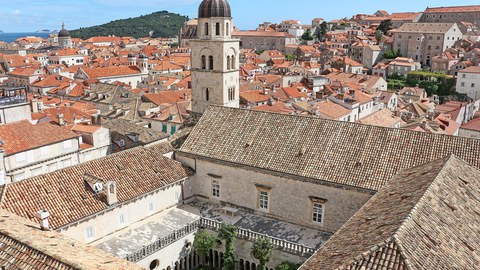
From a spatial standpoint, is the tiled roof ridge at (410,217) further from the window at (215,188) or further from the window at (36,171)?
the window at (36,171)

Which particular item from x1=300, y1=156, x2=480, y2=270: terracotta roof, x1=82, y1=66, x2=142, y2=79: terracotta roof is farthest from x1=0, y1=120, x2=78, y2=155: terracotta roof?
x1=82, y1=66, x2=142, y2=79: terracotta roof

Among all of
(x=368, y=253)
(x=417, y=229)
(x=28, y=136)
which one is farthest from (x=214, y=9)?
(x=368, y=253)

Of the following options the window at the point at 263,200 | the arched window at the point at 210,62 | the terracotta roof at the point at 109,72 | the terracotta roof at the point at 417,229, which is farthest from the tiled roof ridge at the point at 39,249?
the terracotta roof at the point at 109,72

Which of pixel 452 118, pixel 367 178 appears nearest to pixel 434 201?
pixel 367 178

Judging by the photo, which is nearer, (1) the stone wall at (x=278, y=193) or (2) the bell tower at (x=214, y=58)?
(1) the stone wall at (x=278, y=193)

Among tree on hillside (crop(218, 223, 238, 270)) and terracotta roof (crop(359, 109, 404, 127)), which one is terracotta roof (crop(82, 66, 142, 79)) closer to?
terracotta roof (crop(359, 109, 404, 127))

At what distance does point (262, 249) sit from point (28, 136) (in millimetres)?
25690

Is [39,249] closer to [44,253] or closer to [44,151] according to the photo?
[44,253]

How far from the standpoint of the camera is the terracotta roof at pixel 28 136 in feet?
124

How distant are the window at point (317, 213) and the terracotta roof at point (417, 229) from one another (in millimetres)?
6647

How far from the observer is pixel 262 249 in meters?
26.2

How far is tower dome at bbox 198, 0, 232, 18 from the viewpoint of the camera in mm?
37031

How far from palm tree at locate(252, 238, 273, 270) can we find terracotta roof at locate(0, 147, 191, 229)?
873 cm

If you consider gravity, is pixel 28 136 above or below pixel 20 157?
above
